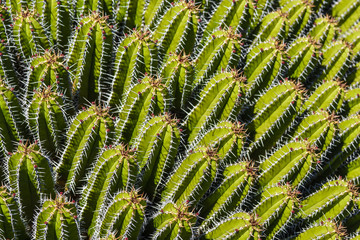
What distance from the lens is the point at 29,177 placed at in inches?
139

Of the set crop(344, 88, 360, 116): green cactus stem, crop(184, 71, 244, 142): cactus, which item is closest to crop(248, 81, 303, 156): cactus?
crop(184, 71, 244, 142): cactus

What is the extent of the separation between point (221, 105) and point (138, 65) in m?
0.78

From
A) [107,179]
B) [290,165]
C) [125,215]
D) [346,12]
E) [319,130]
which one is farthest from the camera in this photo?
[346,12]

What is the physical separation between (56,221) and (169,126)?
3.60 feet

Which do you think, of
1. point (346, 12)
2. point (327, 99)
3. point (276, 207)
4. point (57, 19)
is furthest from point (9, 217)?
point (346, 12)

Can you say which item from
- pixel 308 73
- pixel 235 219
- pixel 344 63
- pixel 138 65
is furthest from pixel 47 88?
pixel 344 63

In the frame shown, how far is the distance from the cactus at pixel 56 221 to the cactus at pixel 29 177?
22 cm

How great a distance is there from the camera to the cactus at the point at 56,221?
3322 mm

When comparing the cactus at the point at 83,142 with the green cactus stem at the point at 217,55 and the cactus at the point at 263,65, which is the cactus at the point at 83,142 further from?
the cactus at the point at 263,65

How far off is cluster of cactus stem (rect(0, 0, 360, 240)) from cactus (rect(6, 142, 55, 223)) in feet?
0.03

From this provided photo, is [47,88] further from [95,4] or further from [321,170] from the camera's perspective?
[321,170]

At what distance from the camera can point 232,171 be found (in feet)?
12.6

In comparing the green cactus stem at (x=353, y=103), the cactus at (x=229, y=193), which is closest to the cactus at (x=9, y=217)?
the cactus at (x=229, y=193)

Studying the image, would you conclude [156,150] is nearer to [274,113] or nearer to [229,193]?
[229,193]
